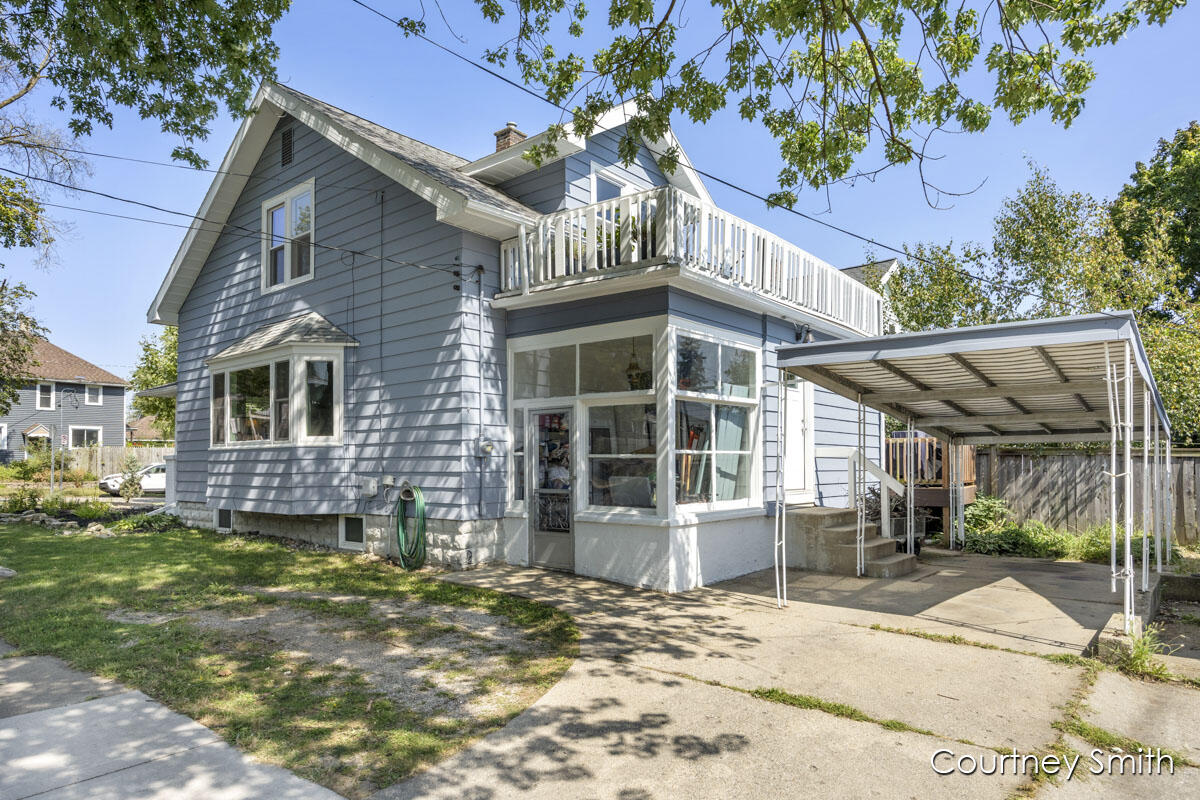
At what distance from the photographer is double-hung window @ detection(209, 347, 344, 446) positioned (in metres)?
10.2

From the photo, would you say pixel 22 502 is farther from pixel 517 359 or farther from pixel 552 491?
pixel 552 491

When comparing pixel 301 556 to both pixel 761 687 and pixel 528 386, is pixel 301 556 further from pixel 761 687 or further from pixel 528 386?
pixel 761 687

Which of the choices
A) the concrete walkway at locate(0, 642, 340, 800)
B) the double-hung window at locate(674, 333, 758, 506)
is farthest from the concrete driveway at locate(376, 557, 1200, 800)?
the double-hung window at locate(674, 333, 758, 506)

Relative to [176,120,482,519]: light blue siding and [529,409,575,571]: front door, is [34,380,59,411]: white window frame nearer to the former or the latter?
[176,120,482,519]: light blue siding

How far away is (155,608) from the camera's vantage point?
6.81 metres

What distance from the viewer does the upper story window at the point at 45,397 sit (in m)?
32.8

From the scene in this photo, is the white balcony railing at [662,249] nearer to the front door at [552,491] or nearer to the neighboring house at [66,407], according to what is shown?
the front door at [552,491]

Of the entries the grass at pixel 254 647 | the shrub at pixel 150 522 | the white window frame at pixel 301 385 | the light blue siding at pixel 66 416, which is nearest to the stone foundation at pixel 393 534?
the grass at pixel 254 647

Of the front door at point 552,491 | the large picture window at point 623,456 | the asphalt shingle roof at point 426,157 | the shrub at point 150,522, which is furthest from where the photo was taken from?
the shrub at point 150,522

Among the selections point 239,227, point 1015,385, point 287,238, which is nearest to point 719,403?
point 1015,385

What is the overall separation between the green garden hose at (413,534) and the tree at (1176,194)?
21.7 metres

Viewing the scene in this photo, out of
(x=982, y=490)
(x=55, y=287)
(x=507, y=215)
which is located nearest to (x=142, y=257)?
(x=55, y=287)

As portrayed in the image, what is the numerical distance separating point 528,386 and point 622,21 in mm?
4560

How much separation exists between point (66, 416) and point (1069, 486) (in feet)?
134
